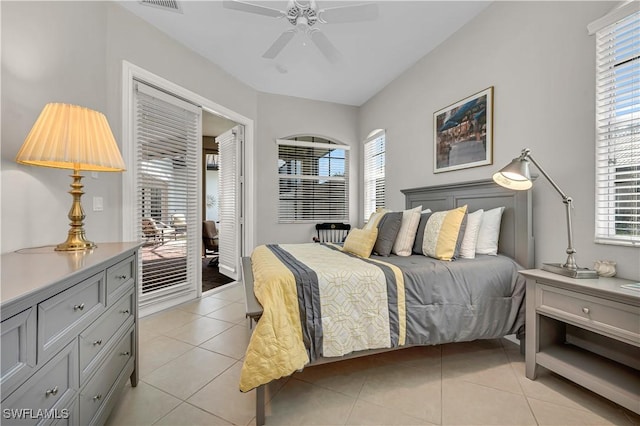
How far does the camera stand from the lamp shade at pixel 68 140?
4.45 ft

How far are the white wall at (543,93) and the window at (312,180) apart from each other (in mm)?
2138

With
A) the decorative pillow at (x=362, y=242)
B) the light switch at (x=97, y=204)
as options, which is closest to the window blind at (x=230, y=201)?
the light switch at (x=97, y=204)

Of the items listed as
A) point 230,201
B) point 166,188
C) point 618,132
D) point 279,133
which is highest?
point 279,133

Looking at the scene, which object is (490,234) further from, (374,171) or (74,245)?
(74,245)

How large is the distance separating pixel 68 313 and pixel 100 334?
31 centimetres

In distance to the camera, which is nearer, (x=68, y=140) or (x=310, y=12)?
(x=68, y=140)

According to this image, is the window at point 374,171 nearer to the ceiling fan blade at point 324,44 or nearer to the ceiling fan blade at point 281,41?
the ceiling fan blade at point 324,44

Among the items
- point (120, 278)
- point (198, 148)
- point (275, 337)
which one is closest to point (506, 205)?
point (275, 337)

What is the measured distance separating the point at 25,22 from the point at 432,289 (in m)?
3.08

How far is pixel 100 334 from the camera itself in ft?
4.06

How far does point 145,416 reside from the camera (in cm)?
151

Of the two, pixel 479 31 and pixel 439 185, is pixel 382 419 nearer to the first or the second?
pixel 439 185

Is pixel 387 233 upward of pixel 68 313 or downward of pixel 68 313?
upward

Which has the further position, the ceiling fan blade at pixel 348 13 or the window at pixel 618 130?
the ceiling fan blade at pixel 348 13
